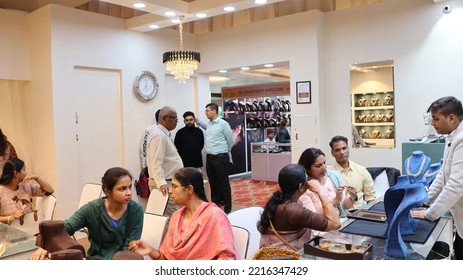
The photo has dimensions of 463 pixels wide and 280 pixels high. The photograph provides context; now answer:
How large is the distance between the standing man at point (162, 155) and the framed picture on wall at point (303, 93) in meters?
2.25

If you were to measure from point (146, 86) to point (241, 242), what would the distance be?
407 cm

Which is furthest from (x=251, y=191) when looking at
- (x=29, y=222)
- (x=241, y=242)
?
(x=241, y=242)

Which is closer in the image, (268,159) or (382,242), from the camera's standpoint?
(382,242)

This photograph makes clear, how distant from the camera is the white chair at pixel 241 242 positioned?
6.61 ft

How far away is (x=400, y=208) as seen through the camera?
1.81 metres

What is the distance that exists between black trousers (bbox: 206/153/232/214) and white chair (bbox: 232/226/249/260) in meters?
3.21

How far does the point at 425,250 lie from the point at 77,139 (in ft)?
14.0

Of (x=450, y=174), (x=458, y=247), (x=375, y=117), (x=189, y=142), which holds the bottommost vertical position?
(x=458, y=247)

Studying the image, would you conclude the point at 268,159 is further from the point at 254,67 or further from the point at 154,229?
the point at 154,229

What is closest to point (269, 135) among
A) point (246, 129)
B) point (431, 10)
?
point (246, 129)

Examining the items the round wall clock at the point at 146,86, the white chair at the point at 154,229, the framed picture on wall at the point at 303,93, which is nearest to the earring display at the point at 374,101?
the framed picture on wall at the point at 303,93

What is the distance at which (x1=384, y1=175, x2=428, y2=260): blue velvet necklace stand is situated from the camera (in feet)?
5.82

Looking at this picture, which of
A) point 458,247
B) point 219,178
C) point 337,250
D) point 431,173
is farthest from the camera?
point 219,178

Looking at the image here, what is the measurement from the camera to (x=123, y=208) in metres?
2.34
